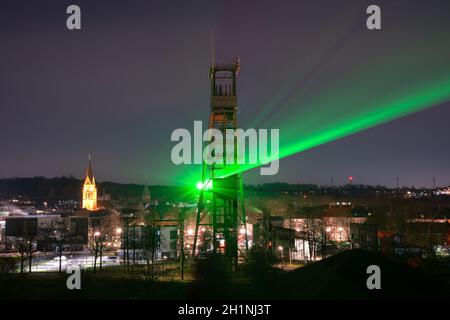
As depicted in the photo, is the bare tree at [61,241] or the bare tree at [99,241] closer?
the bare tree at [61,241]

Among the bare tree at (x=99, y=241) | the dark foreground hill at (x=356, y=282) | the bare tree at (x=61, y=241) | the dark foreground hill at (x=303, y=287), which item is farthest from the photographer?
the bare tree at (x=99, y=241)

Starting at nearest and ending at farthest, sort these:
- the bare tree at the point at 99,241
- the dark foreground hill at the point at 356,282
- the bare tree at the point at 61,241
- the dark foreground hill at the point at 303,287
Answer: the dark foreground hill at the point at 356,282
the dark foreground hill at the point at 303,287
the bare tree at the point at 61,241
the bare tree at the point at 99,241

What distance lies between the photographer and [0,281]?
2119cm

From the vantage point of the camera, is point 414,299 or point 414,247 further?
point 414,247

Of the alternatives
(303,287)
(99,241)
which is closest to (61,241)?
(99,241)

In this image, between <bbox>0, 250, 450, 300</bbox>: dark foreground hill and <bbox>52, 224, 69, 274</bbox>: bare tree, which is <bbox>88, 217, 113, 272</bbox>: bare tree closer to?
<bbox>52, 224, 69, 274</bbox>: bare tree

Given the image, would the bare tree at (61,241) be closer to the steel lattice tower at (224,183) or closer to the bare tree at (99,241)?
the bare tree at (99,241)

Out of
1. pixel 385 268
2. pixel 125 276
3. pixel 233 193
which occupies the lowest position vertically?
pixel 125 276

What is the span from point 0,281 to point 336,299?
53.4ft

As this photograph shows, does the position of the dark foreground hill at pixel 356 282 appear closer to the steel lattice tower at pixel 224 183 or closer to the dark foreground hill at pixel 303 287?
the dark foreground hill at pixel 303 287

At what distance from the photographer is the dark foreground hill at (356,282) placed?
1512 centimetres

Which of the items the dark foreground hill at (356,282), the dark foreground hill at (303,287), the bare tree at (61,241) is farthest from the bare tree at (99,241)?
the dark foreground hill at (356,282)
